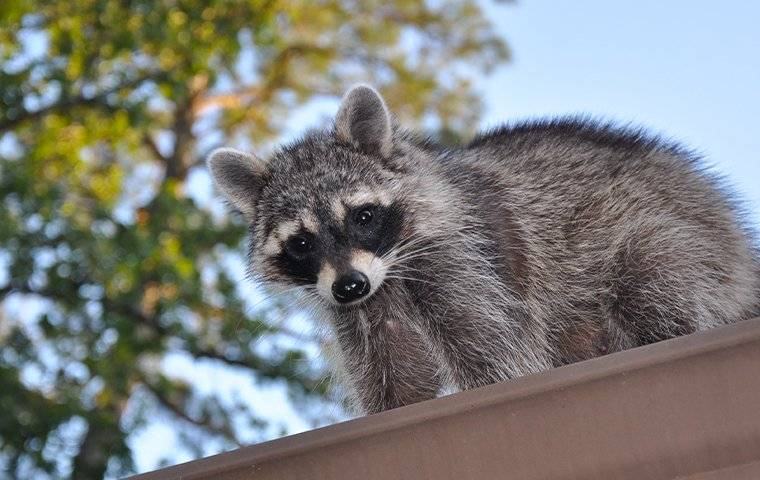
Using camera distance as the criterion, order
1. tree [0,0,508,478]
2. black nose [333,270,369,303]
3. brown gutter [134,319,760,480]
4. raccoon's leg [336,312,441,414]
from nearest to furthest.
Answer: brown gutter [134,319,760,480] < black nose [333,270,369,303] < raccoon's leg [336,312,441,414] < tree [0,0,508,478]

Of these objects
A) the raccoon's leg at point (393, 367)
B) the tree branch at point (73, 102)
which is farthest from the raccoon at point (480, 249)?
the tree branch at point (73, 102)

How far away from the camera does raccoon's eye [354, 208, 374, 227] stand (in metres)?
2.75

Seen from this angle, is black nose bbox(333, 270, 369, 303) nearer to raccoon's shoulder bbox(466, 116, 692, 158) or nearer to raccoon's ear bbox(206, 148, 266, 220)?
raccoon's ear bbox(206, 148, 266, 220)

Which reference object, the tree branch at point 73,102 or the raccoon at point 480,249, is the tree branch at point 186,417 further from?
the raccoon at point 480,249

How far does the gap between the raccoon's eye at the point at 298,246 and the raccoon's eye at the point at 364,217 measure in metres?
0.14

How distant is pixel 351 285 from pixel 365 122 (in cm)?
64

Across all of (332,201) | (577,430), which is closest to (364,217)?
(332,201)

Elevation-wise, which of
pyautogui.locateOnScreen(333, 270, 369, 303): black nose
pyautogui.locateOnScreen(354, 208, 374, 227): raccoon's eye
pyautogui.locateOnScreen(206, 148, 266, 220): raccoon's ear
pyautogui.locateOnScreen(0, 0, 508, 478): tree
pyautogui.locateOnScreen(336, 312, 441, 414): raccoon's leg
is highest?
pyautogui.locateOnScreen(354, 208, 374, 227): raccoon's eye

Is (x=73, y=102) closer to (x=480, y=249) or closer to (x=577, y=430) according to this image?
(x=480, y=249)

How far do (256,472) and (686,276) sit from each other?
139 cm

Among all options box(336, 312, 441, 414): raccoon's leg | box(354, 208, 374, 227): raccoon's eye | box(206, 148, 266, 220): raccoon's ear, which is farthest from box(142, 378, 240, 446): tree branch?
box(354, 208, 374, 227): raccoon's eye

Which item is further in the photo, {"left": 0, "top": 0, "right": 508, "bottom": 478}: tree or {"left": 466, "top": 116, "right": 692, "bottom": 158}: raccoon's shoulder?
{"left": 0, "top": 0, "right": 508, "bottom": 478}: tree

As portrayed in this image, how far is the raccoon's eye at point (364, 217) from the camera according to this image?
108 inches

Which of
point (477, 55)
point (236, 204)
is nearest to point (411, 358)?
point (236, 204)
